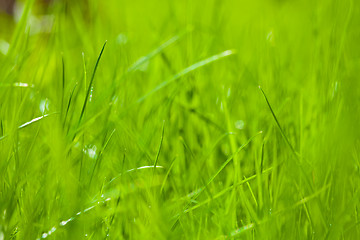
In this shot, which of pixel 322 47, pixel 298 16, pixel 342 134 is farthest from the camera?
pixel 298 16

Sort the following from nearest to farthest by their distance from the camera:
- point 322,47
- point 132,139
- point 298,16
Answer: point 132,139 < point 322,47 < point 298,16

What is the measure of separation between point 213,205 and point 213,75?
58cm

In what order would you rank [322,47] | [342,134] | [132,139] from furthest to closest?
1. [322,47]
2. [132,139]
3. [342,134]

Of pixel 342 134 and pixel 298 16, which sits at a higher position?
pixel 342 134

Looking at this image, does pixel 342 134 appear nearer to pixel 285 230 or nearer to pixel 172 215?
pixel 285 230

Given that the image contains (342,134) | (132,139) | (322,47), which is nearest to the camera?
(342,134)

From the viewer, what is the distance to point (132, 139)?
0.77 metres

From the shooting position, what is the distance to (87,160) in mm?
731

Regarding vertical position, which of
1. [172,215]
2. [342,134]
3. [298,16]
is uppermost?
[342,134]

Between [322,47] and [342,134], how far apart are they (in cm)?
57

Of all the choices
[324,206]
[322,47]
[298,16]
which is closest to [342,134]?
[324,206]

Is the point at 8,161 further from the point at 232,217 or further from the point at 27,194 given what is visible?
the point at 232,217

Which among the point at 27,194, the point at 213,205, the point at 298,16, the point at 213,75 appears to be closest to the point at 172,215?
the point at 213,205

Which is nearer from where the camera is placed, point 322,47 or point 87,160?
point 87,160
